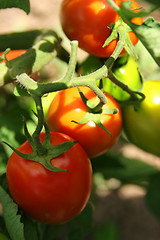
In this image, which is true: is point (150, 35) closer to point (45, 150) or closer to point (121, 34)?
point (121, 34)

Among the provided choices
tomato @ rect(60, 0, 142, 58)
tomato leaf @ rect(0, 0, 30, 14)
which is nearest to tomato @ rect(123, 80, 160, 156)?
tomato @ rect(60, 0, 142, 58)

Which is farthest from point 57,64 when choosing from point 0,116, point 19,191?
point 19,191

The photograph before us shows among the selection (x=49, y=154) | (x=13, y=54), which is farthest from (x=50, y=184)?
(x=13, y=54)

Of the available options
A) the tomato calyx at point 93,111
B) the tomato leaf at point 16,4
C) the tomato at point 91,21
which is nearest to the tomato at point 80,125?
the tomato calyx at point 93,111

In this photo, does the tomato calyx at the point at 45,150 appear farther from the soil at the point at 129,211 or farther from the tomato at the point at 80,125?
the soil at the point at 129,211

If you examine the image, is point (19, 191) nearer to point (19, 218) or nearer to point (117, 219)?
point (19, 218)

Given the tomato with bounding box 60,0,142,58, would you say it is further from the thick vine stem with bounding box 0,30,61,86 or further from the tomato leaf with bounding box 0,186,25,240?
the tomato leaf with bounding box 0,186,25,240
